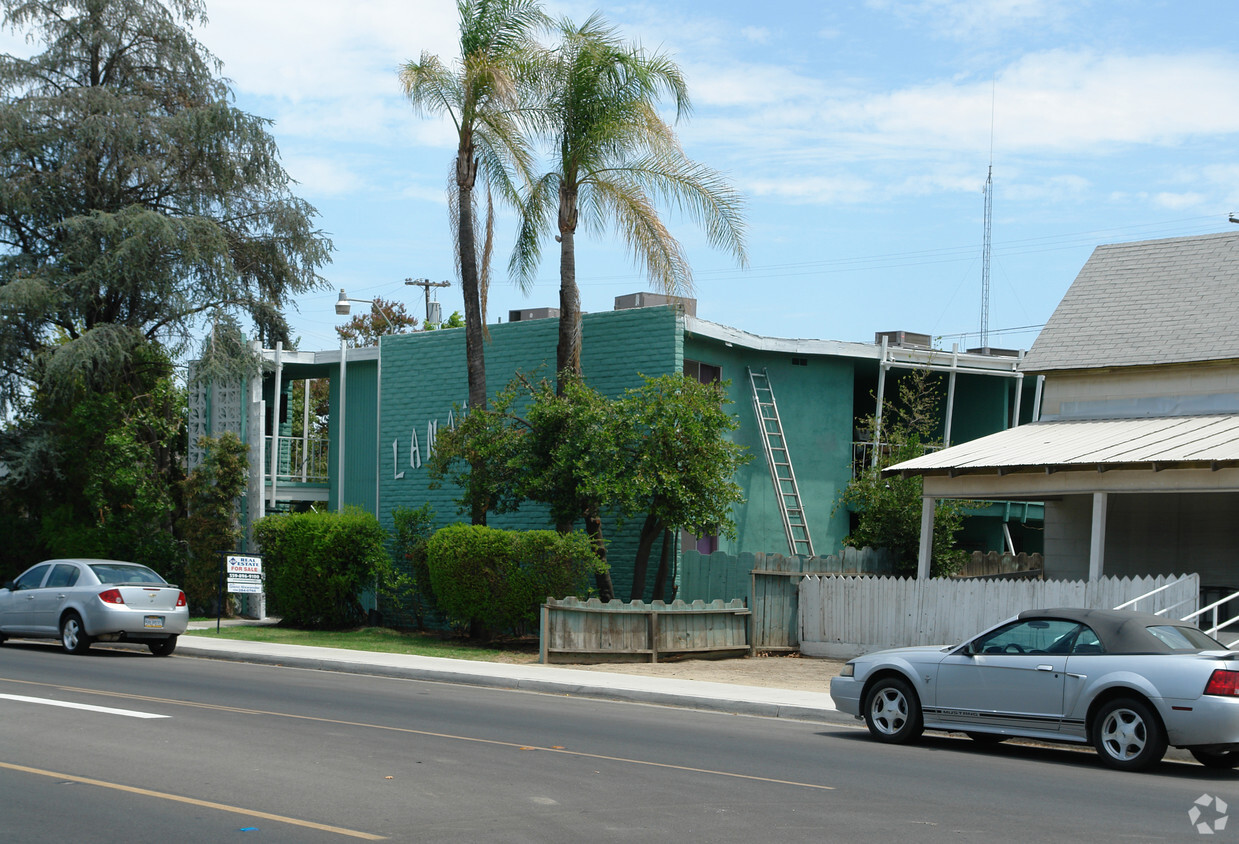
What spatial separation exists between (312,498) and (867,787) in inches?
933

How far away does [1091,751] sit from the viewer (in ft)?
40.7

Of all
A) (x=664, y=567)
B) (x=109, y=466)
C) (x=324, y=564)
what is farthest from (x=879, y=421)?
(x=109, y=466)

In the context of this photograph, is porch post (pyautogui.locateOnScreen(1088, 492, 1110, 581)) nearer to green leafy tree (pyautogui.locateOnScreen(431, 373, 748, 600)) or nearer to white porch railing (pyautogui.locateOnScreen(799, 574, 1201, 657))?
white porch railing (pyautogui.locateOnScreen(799, 574, 1201, 657))

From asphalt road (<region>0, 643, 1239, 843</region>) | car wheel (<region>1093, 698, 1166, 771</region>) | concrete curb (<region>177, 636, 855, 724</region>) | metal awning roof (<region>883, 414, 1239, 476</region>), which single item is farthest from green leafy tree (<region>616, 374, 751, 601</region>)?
car wheel (<region>1093, 698, 1166, 771</region>)

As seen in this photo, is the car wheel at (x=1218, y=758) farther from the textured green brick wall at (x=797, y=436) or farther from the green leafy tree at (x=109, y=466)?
the green leafy tree at (x=109, y=466)

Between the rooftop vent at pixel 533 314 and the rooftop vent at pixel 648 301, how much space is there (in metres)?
1.51

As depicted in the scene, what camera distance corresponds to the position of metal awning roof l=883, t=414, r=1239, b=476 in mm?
17953

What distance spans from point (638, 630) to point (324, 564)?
7.43 metres

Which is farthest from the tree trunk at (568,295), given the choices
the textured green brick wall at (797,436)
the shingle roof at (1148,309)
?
the shingle roof at (1148,309)

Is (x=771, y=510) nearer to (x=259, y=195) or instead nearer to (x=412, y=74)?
(x=412, y=74)

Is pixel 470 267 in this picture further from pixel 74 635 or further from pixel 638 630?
pixel 74 635

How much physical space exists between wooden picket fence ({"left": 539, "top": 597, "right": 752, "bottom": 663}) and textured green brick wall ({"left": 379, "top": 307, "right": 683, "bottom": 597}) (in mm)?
3309

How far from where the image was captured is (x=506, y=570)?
71.2 feet

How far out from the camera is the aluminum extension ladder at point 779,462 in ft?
83.1
